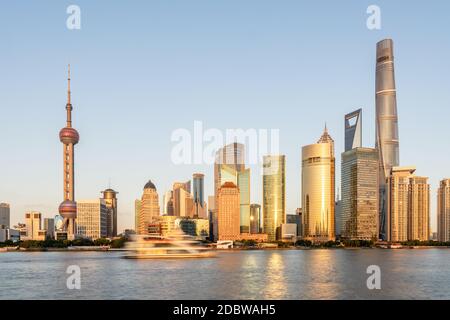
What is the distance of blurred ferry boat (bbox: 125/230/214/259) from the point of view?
111 metres

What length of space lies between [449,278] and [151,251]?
6884cm

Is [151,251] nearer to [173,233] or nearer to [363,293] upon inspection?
[173,233]

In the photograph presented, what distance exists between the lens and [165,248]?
114m

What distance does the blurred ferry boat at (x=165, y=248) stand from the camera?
110688mm

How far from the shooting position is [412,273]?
70.0 meters
